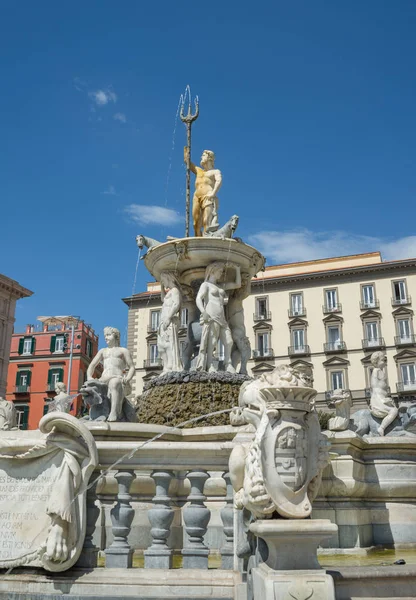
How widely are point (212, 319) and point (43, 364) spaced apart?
51.1 meters

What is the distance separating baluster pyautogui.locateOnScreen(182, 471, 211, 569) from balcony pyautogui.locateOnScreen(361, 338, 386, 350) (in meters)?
46.7

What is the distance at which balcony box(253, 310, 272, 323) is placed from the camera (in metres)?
52.8

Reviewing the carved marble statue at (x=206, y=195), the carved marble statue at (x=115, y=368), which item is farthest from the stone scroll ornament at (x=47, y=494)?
the carved marble statue at (x=206, y=195)

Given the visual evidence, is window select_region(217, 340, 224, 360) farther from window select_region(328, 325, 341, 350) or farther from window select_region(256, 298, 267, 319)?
window select_region(256, 298, 267, 319)

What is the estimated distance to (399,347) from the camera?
4884cm

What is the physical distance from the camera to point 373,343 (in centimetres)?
4944

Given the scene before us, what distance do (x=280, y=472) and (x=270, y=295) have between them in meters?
49.8

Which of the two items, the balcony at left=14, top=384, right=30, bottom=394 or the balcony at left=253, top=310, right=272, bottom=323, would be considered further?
the balcony at left=14, top=384, right=30, bottom=394

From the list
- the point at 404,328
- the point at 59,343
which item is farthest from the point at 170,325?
the point at 59,343

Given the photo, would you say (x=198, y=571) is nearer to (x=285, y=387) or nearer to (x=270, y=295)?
(x=285, y=387)

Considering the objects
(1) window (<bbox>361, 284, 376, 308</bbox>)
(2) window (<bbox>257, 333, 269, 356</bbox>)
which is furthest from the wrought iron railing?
(2) window (<bbox>257, 333, 269, 356</bbox>)

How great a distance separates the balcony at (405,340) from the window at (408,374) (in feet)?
5.65

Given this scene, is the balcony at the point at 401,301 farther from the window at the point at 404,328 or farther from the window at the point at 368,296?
the window at the point at 368,296

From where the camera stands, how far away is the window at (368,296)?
50.5m
